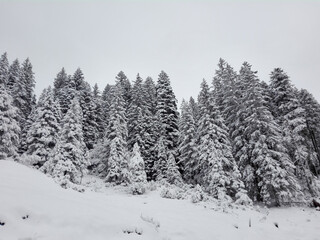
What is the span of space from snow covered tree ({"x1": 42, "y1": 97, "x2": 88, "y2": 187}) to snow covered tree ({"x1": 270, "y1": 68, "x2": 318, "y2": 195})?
2221cm

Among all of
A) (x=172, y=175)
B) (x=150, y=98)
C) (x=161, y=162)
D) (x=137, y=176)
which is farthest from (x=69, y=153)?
(x=150, y=98)

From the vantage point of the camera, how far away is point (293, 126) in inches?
965

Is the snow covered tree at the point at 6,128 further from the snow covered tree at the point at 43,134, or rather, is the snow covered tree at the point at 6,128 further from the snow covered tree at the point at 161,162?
the snow covered tree at the point at 161,162

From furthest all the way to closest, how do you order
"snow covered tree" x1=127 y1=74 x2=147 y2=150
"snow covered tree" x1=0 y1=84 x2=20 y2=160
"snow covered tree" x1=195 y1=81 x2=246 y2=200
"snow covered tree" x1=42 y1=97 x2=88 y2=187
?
"snow covered tree" x1=127 y1=74 x2=147 y2=150 < "snow covered tree" x1=42 y1=97 x2=88 y2=187 < "snow covered tree" x1=195 y1=81 x2=246 y2=200 < "snow covered tree" x1=0 y1=84 x2=20 y2=160

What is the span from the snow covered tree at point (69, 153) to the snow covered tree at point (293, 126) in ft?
72.9

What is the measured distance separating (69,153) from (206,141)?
1369 centimetres

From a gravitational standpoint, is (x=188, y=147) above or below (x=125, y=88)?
below

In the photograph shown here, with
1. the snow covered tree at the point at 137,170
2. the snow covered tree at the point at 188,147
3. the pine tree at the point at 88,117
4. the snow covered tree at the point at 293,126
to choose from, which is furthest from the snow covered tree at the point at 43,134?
the snow covered tree at the point at 293,126

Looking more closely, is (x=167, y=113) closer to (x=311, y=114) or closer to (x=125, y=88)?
(x=125, y=88)

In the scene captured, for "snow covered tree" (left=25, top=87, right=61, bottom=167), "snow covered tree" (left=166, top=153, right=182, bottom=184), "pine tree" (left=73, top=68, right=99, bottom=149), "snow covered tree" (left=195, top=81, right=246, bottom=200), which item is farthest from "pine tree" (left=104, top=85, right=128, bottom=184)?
"snow covered tree" (left=195, top=81, right=246, bottom=200)

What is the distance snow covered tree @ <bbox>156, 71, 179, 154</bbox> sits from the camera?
29172mm

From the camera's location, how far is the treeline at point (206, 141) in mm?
20359

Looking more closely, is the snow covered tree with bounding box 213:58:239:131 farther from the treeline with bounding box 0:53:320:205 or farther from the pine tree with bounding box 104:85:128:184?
the pine tree with bounding box 104:85:128:184

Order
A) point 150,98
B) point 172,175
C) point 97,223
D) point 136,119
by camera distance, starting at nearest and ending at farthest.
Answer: point 97,223, point 172,175, point 136,119, point 150,98
